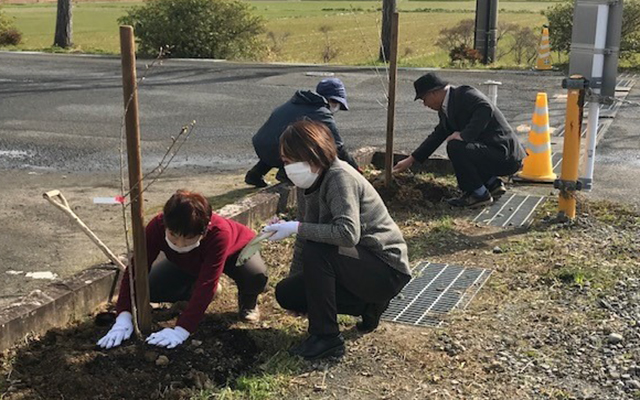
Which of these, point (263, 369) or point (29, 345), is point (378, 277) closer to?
point (263, 369)

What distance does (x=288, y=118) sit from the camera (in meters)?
6.58

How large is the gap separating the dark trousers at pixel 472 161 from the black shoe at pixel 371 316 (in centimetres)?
264

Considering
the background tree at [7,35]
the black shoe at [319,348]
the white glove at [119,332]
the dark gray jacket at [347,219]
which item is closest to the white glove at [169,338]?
the white glove at [119,332]

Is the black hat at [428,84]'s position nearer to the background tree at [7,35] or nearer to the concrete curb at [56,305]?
the concrete curb at [56,305]

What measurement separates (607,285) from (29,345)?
314 centimetres

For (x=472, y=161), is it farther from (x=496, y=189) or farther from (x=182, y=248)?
(x=182, y=248)

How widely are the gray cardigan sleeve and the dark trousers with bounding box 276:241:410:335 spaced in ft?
0.23

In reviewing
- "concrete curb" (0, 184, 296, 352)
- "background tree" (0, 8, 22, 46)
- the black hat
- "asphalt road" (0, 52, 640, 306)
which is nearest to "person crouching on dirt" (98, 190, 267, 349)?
"concrete curb" (0, 184, 296, 352)

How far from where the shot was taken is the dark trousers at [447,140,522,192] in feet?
21.4

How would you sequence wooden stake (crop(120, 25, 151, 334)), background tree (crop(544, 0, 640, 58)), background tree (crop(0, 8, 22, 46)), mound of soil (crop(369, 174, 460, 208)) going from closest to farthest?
wooden stake (crop(120, 25, 151, 334)) < mound of soil (crop(369, 174, 460, 208)) < background tree (crop(544, 0, 640, 58)) < background tree (crop(0, 8, 22, 46))

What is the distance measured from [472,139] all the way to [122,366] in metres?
3.84

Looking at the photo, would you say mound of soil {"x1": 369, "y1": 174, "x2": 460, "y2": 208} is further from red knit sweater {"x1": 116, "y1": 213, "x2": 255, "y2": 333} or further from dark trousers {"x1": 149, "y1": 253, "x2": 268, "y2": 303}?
red knit sweater {"x1": 116, "y1": 213, "x2": 255, "y2": 333}

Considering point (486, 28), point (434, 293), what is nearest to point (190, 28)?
point (486, 28)

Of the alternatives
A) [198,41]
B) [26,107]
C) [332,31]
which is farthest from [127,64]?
[332,31]
